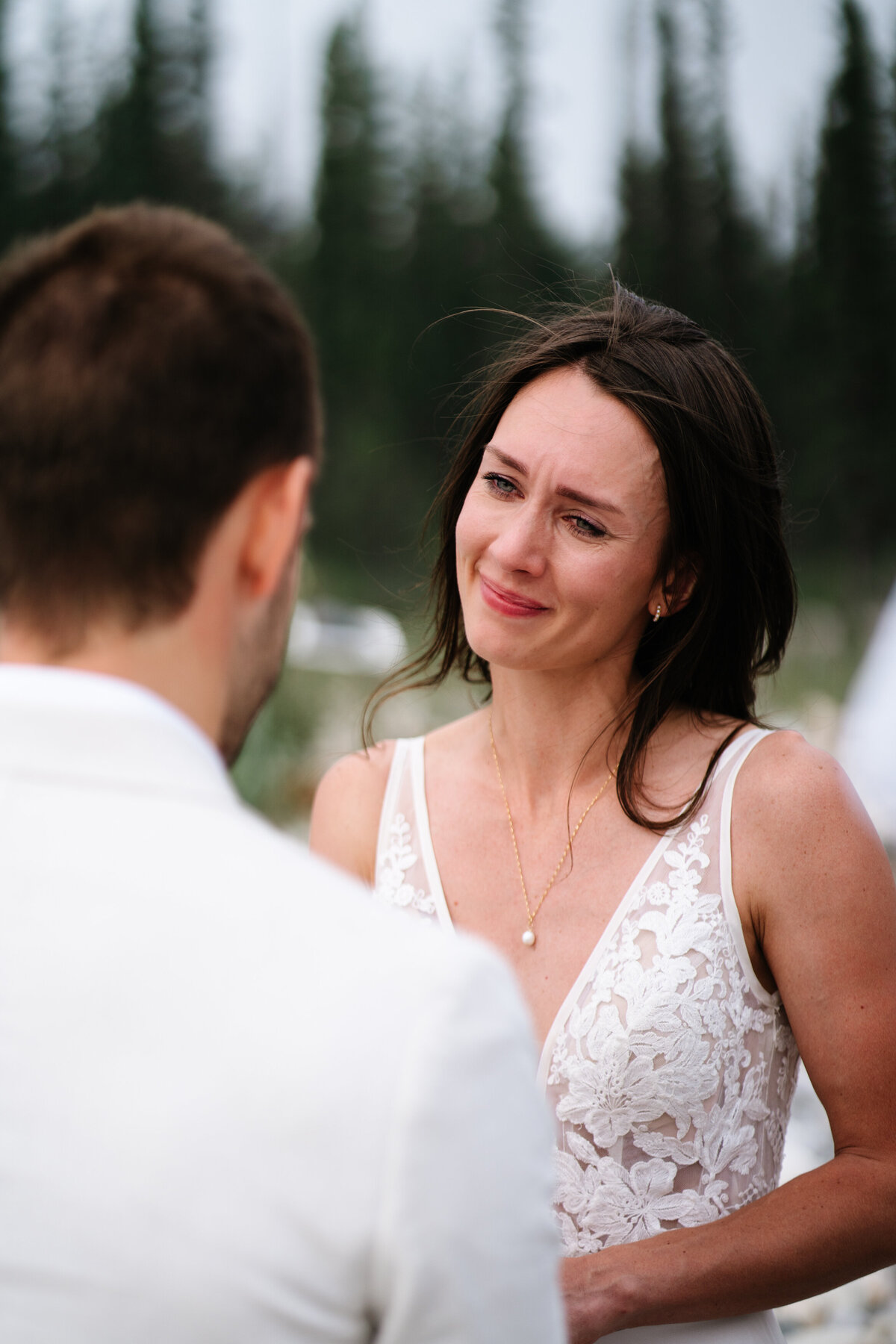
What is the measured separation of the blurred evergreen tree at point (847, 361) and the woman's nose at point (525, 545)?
448 cm

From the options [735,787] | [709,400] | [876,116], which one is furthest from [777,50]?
[735,787]

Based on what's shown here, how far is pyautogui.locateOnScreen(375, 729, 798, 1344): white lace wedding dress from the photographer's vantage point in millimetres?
1695

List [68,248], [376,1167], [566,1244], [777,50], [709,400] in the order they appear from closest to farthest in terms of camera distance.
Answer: [376,1167] < [68,248] < [566,1244] < [709,400] < [777,50]

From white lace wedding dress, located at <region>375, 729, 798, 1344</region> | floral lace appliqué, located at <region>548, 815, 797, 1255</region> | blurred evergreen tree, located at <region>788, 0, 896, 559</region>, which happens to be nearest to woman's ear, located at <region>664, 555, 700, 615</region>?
white lace wedding dress, located at <region>375, 729, 798, 1344</region>

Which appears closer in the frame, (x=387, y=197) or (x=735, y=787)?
(x=735, y=787)

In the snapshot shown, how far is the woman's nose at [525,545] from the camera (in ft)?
6.09

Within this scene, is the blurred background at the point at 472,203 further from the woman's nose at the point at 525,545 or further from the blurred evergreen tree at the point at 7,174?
the woman's nose at the point at 525,545

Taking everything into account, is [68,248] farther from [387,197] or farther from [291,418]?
[387,197]

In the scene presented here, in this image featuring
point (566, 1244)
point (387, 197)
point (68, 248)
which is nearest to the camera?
point (68, 248)

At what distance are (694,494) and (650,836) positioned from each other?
1.83 feet

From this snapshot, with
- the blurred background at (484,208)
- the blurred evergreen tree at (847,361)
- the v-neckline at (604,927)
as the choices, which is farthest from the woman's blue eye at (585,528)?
the blurred evergreen tree at (847,361)

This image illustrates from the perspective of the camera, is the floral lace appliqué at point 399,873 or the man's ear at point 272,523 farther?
the floral lace appliqué at point 399,873

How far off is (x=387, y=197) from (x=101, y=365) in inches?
263

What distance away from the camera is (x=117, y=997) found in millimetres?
782
